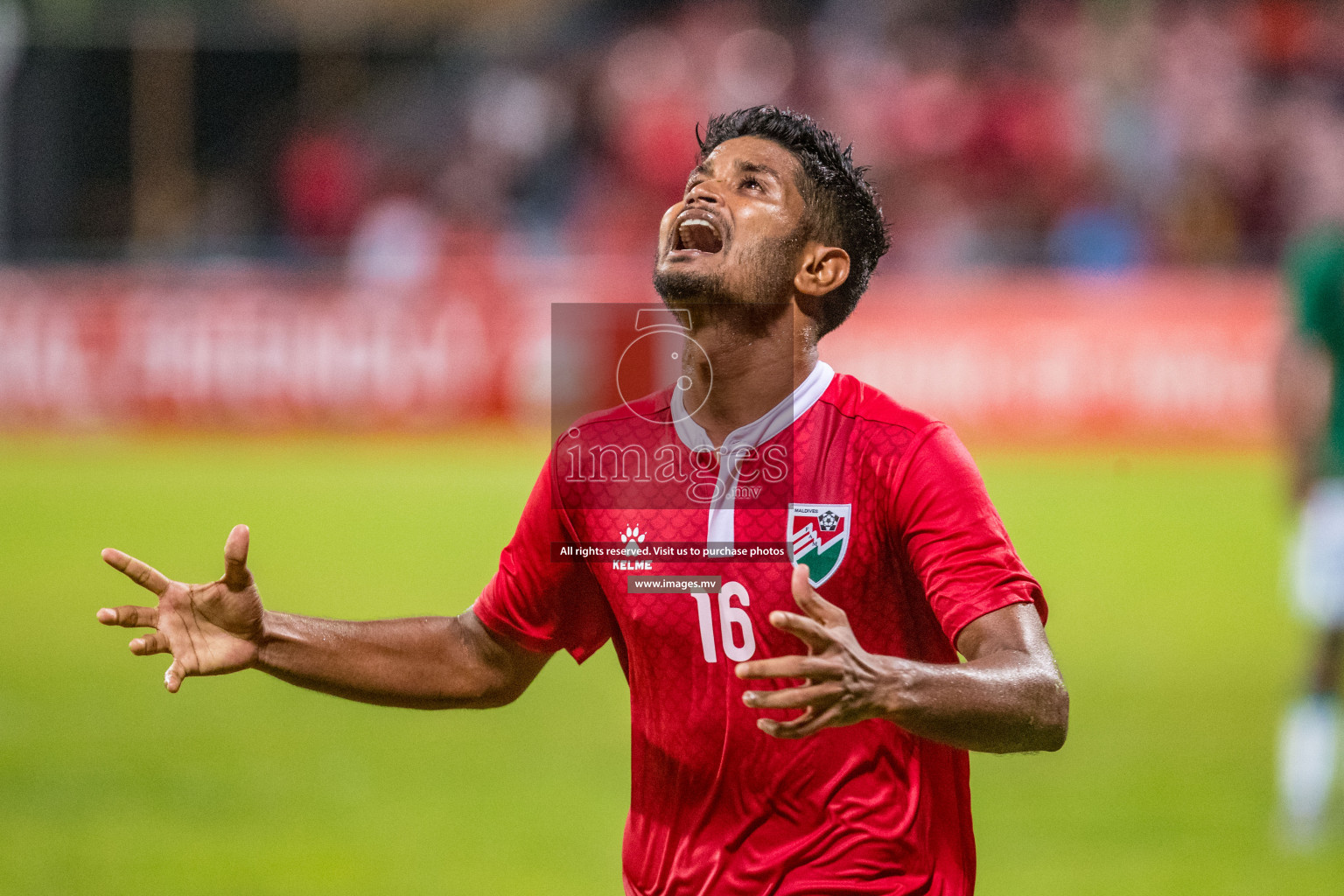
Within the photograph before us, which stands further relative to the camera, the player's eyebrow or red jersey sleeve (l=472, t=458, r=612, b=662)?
red jersey sleeve (l=472, t=458, r=612, b=662)

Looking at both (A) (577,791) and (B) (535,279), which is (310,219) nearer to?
(B) (535,279)

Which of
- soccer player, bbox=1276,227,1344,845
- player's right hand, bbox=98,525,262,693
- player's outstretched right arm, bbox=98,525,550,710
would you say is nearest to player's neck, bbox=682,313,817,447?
player's outstretched right arm, bbox=98,525,550,710

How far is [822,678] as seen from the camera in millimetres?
2424

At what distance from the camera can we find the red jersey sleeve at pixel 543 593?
3.29m

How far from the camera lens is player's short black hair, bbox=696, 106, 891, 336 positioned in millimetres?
3152

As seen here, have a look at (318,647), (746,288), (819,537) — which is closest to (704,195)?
(746,288)

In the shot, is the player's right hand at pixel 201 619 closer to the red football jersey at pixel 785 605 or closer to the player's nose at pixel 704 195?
the red football jersey at pixel 785 605

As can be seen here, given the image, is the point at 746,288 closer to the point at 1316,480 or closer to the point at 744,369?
the point at 744,369

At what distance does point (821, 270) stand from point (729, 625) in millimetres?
719

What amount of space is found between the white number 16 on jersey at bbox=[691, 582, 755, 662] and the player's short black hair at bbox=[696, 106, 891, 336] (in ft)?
1.91

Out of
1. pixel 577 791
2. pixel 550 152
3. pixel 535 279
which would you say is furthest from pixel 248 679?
pixel 550 152

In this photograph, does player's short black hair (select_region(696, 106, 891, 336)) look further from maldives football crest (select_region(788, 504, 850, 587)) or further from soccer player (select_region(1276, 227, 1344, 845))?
soccer player (select_region(1276, 227, 1344, 845))

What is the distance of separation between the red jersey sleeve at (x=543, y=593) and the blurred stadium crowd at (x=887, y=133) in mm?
14484

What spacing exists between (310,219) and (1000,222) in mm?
8239
